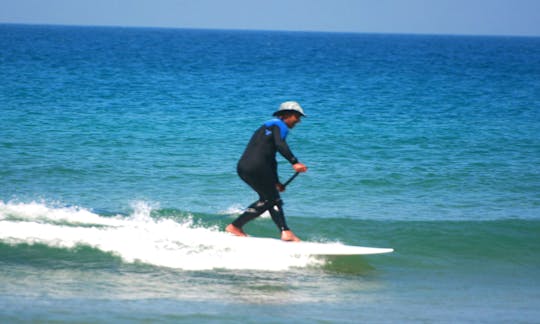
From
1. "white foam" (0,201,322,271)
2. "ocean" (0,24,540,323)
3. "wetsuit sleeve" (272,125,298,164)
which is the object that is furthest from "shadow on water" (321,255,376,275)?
"wetsuit sleeve" (272,125,298,164)

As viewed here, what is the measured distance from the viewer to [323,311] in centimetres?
712

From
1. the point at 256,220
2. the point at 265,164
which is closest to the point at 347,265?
the point at 265,164

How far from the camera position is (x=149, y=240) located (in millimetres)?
9156

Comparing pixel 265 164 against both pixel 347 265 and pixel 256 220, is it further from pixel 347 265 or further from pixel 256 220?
pixel 256 220

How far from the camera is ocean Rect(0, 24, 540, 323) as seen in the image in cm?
741

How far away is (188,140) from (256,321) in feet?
43.7

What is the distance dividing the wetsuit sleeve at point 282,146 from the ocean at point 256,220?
1.16 meters

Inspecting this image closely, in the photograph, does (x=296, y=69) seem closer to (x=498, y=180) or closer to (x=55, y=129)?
(x=55, y=129)

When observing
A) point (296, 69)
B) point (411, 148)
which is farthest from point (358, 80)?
point (411, 148)

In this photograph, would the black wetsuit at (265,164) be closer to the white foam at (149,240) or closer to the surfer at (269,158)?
the surfer at (269,158)

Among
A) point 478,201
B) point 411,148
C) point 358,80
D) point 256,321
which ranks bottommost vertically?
point 256,321

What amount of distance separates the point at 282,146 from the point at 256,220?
118 inches

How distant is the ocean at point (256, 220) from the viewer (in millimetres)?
7406

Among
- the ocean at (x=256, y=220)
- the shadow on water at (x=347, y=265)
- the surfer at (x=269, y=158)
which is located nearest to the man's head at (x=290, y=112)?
the surfer at (x=269, y=158)
